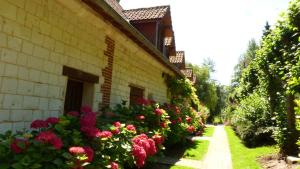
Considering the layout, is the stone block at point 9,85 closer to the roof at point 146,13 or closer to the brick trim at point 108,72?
the brick trim at point 108,72

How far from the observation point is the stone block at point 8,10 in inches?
146

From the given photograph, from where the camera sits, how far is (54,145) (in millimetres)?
3043

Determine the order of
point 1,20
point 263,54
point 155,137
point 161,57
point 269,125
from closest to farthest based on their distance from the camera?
point 1,20
point 155,137
point 161,57
point 263,54
point 269,125

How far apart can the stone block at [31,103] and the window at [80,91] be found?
128 centimetres

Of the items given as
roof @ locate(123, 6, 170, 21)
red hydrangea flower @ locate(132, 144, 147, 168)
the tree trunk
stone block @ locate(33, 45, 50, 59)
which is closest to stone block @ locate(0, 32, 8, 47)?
stone block @ locate(33, 45, 50, 59)

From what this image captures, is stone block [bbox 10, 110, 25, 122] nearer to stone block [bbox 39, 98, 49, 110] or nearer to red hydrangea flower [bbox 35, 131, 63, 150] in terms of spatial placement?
stone block [bbox 39, 98, 49, 110]

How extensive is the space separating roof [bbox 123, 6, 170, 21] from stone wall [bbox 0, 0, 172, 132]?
4069 mm

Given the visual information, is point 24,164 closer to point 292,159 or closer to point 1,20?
point 1,20

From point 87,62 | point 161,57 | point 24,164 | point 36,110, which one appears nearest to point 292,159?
point 161,57

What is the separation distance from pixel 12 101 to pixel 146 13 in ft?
26.6

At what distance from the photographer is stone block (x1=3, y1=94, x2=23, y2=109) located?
3.88 meters

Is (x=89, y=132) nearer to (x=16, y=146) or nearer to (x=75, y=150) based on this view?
(x=75, y=150)

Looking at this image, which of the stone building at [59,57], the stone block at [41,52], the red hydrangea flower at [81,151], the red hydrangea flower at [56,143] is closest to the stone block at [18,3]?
the stone building at [59,57]

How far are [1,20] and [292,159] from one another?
26.3ft
